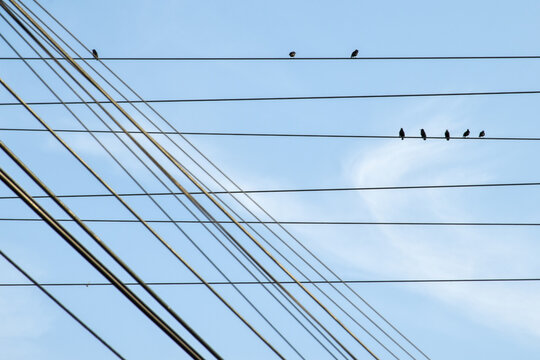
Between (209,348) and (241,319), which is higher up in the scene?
(241,319)

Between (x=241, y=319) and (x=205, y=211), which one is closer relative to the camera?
(x=241, y=319)

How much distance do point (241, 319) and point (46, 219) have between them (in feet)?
6.59

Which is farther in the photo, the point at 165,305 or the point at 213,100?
the point at 213,100

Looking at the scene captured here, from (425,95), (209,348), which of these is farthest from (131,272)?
(425,95)

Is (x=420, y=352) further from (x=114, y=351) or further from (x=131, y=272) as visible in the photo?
(x=131, y=272)

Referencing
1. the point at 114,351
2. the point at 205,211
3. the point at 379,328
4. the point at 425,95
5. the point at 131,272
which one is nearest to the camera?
the point at 131,272

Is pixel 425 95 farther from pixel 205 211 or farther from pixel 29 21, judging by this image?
→ pixel 29 21

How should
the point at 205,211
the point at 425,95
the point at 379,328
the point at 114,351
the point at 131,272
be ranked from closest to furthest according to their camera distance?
the point at 131,272 → the point at 114,351 → the point at 205,211 → the point at 379,328 → the point at 425,95

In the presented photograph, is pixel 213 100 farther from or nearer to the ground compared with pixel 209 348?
farther from the ground

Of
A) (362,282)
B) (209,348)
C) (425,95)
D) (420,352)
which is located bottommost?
(209,348)

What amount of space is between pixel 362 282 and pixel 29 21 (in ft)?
20.0

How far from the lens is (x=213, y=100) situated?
39.0ft

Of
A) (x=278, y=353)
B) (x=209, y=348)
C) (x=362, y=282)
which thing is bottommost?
(x=209, y=348)

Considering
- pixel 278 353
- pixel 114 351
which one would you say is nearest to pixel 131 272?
pixel 114 351
